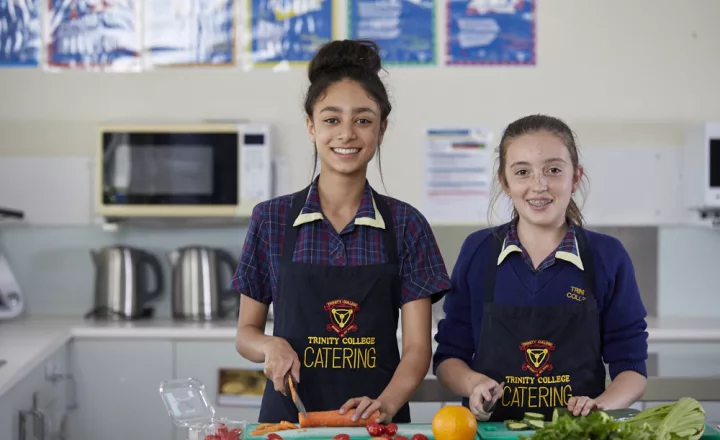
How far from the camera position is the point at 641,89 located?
140 inches

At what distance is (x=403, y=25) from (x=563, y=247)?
81.3 inches

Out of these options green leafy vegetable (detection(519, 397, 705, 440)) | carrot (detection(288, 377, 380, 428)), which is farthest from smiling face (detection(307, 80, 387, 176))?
green leafy vegetable (detection(519, 397, 705, 440))

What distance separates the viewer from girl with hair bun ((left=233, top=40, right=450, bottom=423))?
1643mm

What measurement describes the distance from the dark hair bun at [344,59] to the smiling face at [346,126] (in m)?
0.05

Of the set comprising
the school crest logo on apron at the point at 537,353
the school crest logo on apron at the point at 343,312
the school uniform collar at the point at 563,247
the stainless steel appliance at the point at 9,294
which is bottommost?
the stainless steel appliance at the point at 9,294

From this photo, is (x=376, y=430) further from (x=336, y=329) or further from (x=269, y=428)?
(x=336, y=329)

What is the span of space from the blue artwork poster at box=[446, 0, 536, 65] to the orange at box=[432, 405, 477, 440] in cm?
243

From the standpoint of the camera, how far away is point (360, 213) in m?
1.71

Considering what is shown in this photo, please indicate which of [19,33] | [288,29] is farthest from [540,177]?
[19,33]

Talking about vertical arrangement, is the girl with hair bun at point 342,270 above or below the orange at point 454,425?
above

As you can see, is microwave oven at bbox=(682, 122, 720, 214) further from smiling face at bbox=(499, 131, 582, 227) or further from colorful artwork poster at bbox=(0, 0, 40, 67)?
colorful artwork poster at bbox=(0, 0, 40, 67)

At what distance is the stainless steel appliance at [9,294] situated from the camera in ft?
10.9

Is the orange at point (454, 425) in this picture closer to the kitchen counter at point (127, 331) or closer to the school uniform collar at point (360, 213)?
the school uniform collar at point (360, 213)

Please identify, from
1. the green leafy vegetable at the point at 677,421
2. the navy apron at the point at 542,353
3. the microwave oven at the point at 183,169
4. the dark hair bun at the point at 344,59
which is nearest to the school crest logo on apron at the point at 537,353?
the navy apron at the point at 542,353
